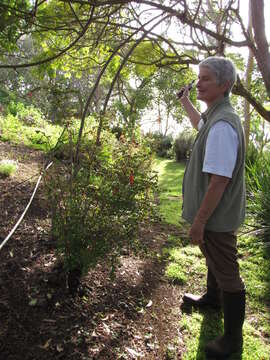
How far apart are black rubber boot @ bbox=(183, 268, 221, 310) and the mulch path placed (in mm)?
151

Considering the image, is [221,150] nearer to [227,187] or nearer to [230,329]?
[227,187]

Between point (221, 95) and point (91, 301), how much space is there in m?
1.86

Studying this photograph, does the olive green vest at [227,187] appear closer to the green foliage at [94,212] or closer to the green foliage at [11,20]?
the green foliage at [94,212]

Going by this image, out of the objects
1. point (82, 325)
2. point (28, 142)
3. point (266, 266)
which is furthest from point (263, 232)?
point (28, 142)

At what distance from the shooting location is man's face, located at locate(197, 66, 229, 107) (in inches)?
76.5

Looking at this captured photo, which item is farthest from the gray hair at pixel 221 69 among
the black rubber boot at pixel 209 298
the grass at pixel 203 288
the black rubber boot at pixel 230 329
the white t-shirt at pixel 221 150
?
the black rubber boot at pixel 209 298

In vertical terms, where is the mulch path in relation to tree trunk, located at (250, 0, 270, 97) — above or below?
below

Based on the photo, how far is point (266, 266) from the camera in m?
3.58

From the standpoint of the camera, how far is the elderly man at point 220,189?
1.80 metres

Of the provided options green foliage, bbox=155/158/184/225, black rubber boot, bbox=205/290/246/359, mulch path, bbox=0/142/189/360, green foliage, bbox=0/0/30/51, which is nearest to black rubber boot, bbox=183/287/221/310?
mulch path, bbox=0/142/189/360

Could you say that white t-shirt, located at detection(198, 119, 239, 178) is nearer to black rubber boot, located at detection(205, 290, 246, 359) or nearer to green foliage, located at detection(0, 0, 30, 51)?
black rubber boot, located at detection(205, 290, 246, 359)

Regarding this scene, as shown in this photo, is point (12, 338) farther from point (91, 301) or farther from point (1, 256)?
point (1, 256)

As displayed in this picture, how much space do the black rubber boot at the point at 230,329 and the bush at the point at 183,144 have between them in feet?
38.5

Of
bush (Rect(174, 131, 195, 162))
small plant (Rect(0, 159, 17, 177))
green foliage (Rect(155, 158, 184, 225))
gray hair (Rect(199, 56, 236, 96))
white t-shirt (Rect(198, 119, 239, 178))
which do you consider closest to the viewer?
white t-shirt (Rect(198, 119, 239, 178))
